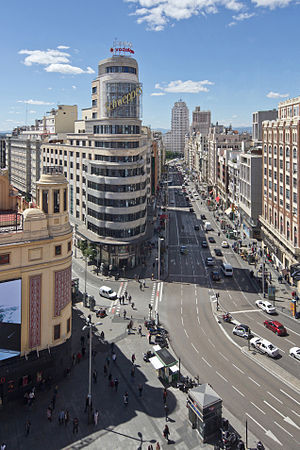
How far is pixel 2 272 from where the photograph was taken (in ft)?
112

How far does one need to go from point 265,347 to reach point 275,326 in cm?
665

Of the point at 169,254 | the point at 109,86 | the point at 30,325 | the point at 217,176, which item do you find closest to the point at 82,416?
the point at 30,325

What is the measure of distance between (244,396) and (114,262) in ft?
139

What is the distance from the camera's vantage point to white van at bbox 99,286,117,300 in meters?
60.4

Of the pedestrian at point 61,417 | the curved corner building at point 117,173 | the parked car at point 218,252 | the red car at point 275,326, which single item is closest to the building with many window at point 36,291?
the pedestrian at point 61,417

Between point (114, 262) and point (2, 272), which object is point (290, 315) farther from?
point (2, 272)

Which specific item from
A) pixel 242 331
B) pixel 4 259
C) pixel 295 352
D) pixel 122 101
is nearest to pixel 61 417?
pixel 4 259

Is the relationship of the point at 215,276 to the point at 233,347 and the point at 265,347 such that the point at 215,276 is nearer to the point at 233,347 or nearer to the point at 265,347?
the point at 233,347

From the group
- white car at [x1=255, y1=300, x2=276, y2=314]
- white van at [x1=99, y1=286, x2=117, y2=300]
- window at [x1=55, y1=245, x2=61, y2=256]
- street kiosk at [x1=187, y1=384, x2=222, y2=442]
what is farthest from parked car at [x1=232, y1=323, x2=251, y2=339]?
window at [x1=55, y1=245, x2=61, y2=256]

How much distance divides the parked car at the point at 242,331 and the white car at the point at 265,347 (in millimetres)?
2197

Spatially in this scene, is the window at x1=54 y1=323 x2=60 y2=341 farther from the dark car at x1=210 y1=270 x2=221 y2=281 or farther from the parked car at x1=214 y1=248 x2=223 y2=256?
the parked car at x1=214 y1=248 x2=223 y2=256

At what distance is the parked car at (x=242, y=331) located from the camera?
47344mm

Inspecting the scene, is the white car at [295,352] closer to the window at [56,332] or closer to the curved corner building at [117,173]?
the window at [56,332]

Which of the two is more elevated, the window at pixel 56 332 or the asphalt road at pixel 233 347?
the window at pixel 56 332
